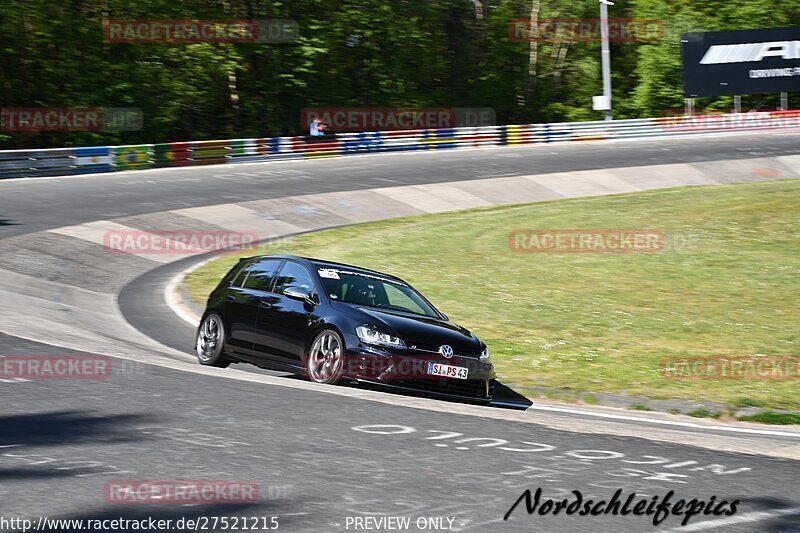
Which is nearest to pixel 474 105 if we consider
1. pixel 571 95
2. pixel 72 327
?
pixel 571 95

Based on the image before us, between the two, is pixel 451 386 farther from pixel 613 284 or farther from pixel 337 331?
pixel 613 284

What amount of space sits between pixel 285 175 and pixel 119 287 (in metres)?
17.3

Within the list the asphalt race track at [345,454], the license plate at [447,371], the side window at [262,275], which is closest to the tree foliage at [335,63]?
the side window at [262,275]

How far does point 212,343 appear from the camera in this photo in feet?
40.7

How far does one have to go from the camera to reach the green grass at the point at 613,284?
42.0 ft

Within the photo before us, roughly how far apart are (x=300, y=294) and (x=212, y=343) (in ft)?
5.86

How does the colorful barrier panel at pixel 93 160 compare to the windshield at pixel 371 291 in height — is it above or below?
above

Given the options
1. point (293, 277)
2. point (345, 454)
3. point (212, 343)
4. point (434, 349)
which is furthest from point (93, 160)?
point (345, 454)

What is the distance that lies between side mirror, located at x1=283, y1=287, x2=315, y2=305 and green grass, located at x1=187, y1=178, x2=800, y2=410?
2835 mm

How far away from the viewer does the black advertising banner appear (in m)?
53.8

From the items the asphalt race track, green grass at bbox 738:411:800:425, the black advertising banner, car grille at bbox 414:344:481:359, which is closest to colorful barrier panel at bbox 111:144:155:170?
the asphalt race track

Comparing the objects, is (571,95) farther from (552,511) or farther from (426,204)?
(552,511)

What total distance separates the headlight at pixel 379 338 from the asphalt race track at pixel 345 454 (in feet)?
2.88

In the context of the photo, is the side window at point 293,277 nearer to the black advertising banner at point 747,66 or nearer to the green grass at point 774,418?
the green grass at point 774,418
